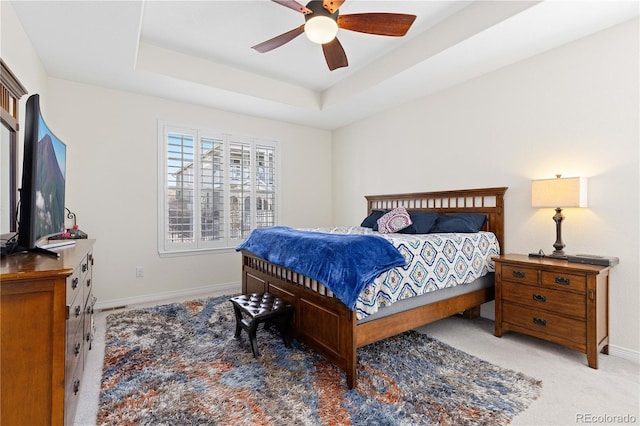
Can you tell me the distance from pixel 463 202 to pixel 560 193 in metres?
1.10

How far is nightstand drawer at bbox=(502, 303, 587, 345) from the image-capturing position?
2355mm

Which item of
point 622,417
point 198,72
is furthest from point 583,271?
point 198,72

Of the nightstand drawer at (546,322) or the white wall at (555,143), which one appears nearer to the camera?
the nightstand drawer at (546,322)

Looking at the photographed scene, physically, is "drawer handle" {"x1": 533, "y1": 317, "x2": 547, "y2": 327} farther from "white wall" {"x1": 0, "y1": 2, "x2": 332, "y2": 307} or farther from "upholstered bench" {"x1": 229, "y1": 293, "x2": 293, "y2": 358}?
"white wall" {"x1": 0, "y1": 2, "x2": 332, "y2": 307}

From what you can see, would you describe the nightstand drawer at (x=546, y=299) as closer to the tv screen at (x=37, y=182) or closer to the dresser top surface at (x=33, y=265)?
the dresser top surface at (x=33, y=265)

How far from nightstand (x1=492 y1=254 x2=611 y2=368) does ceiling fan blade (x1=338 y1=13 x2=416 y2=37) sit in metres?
2.16

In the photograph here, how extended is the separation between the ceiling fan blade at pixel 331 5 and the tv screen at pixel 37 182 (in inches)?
71.7

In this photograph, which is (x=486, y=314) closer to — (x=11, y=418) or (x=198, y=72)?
(x=11, y=418)

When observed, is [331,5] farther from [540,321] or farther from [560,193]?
[540,321]

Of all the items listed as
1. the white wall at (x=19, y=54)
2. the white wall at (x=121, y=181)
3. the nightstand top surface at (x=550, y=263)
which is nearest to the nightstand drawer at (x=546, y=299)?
the nightstand top surface at (x=550, y=263)

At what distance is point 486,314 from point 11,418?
3.73 m

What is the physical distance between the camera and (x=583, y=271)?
2.31 metres

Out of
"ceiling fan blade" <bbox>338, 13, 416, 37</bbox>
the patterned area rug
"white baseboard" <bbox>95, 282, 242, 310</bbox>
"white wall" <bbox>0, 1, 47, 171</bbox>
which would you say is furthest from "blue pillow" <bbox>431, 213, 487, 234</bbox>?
"white wall" <bbox>0, 1, 47, 171</bbox>

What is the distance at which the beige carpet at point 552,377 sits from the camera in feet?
5.79
